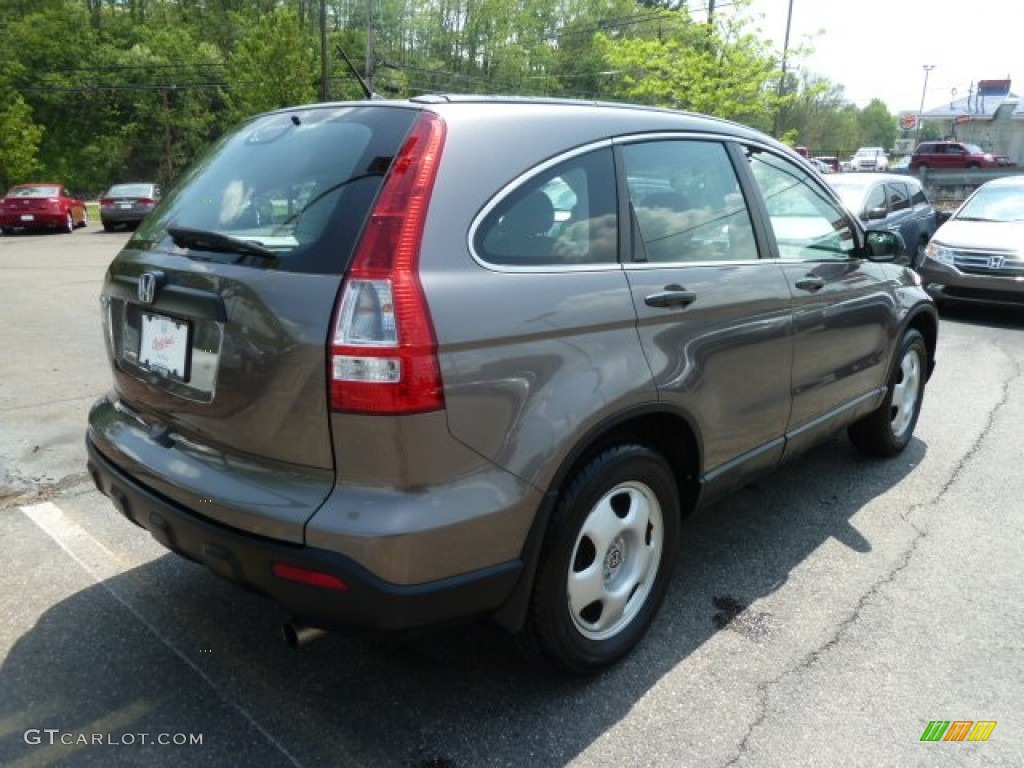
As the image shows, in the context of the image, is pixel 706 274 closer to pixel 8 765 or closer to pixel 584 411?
pixel 584 411

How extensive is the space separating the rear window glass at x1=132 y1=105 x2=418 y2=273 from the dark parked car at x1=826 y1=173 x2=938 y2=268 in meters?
8.75

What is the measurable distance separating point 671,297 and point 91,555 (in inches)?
104

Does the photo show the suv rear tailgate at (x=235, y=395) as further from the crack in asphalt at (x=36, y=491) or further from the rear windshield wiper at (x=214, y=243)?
the crack in asphalt at (x=36, y=491)

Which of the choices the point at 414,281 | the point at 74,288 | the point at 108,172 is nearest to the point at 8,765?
the point at 414,281

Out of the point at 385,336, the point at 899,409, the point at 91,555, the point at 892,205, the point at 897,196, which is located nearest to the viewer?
the point at 385,336

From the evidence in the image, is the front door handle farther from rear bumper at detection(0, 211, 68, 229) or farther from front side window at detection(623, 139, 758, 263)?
rear bumper at detection(0, 211, 68, 229)

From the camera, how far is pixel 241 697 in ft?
8.23

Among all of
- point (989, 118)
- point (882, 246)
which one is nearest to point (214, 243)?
point (882, 246)

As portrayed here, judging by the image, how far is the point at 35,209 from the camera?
22.4 metres

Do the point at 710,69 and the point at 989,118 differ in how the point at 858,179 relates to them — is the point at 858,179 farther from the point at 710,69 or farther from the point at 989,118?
the point at 989,118

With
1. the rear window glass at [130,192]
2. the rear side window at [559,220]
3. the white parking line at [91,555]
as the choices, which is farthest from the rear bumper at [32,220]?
the rear side window at [559,220]

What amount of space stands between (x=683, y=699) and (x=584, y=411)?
3.37 ft

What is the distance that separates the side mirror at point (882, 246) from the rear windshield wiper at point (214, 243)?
3.20 metres

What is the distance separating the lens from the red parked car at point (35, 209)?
22.4 meters
